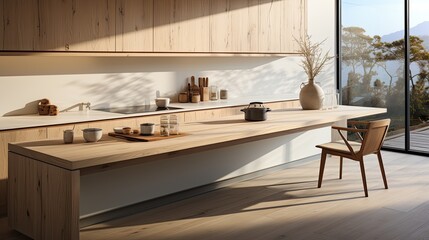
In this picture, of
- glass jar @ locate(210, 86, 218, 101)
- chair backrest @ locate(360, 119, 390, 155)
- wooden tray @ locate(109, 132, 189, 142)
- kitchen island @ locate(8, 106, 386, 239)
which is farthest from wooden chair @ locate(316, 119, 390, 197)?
wooden tray @ locate(109, 132, 189, 142)

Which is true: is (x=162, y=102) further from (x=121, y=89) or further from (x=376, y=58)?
(x=376, y=58)

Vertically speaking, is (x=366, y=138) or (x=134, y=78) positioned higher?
(x=134, y=78)

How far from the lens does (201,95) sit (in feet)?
17.7

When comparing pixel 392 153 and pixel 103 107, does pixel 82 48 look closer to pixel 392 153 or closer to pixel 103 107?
pixel 103 107

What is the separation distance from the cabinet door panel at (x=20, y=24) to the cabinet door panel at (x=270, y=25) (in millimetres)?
2577

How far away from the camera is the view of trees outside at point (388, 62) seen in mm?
6383

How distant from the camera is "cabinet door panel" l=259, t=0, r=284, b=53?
562 centimetres

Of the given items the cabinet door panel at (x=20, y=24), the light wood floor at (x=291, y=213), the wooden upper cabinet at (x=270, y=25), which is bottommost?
the light wood floor at (x=291, y=213)

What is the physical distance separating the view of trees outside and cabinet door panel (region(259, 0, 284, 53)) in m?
1.58

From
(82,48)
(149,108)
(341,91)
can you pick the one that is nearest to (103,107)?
(149,108)

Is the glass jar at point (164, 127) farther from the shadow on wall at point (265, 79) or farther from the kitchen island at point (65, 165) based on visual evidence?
the shadow on wall at point (265, 79)

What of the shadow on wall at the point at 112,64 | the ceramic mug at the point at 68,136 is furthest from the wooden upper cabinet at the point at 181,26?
the ceramic mug at the point at 68,136

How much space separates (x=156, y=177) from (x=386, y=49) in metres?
3.83

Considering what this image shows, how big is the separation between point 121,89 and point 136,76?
21 centimetres
